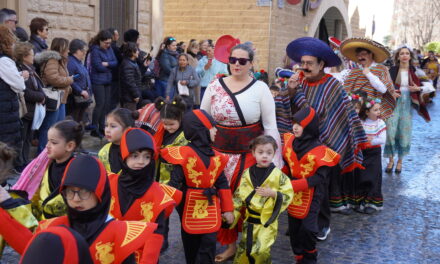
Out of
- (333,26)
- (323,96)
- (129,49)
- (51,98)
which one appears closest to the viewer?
(323,96)

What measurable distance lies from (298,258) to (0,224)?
9.31 feet

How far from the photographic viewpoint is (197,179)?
4633 millimetres

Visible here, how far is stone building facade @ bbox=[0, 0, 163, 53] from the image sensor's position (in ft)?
34.1

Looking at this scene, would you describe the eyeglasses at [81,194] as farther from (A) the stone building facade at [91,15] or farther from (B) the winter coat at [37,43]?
(A) the stone building facade at [91,15]

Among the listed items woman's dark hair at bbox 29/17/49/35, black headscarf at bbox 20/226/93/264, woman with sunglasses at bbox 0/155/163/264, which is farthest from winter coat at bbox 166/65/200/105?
black headscarf at bbox 20/226/93/264

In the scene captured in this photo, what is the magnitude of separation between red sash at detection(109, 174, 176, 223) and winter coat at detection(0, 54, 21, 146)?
158 inches

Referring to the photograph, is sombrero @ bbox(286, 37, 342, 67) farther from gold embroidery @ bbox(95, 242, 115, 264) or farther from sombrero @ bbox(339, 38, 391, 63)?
gold embroidery @ bbox(95, 242, 115, 264)

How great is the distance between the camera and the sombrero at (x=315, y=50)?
567 centimetres

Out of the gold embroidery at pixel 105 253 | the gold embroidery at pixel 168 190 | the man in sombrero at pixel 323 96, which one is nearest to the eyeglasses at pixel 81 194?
the gold embroidery at pixel 105 253

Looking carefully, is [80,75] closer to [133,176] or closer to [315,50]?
[315,50]

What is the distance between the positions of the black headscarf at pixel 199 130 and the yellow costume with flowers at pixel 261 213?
482mm

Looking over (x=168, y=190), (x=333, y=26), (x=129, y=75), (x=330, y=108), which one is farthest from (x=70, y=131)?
(x=333, y=26)

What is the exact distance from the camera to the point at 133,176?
3799 millimetres

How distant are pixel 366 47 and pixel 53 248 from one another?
582 centimetres
